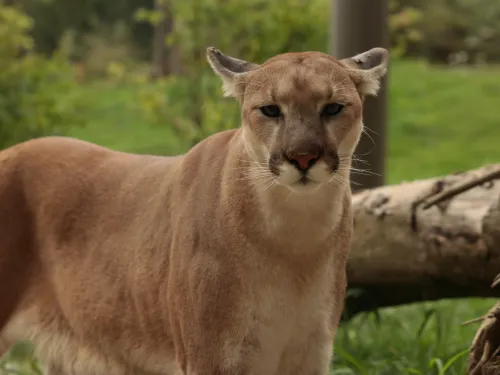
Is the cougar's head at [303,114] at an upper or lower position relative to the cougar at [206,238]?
upper

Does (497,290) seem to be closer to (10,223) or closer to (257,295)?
(257,295)

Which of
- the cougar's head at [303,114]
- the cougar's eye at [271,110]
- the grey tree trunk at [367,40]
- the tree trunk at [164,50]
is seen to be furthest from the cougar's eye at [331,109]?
the tree trunk at [164,50]

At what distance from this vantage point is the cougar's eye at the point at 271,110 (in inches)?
100.0

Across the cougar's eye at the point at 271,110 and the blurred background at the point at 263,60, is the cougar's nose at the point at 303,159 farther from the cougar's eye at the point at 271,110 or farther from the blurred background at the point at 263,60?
the blurred background at the point at 263,60

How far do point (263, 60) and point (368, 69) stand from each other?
11.2ft

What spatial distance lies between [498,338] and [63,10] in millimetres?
5930

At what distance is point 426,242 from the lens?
12.5 feet

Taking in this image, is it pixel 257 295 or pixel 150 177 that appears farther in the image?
pixel 150 177

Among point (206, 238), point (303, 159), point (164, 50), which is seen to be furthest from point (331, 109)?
point (164, 50)

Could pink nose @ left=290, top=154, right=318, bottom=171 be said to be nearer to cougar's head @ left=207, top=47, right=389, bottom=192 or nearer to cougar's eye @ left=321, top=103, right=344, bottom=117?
cougar's head @ left=207, top=47, right=389, bottom=192

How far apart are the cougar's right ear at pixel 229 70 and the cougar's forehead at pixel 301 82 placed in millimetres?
66

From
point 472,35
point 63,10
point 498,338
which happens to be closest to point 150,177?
point 498,338

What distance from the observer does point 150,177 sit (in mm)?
3137

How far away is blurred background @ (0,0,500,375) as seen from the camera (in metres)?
4.55
